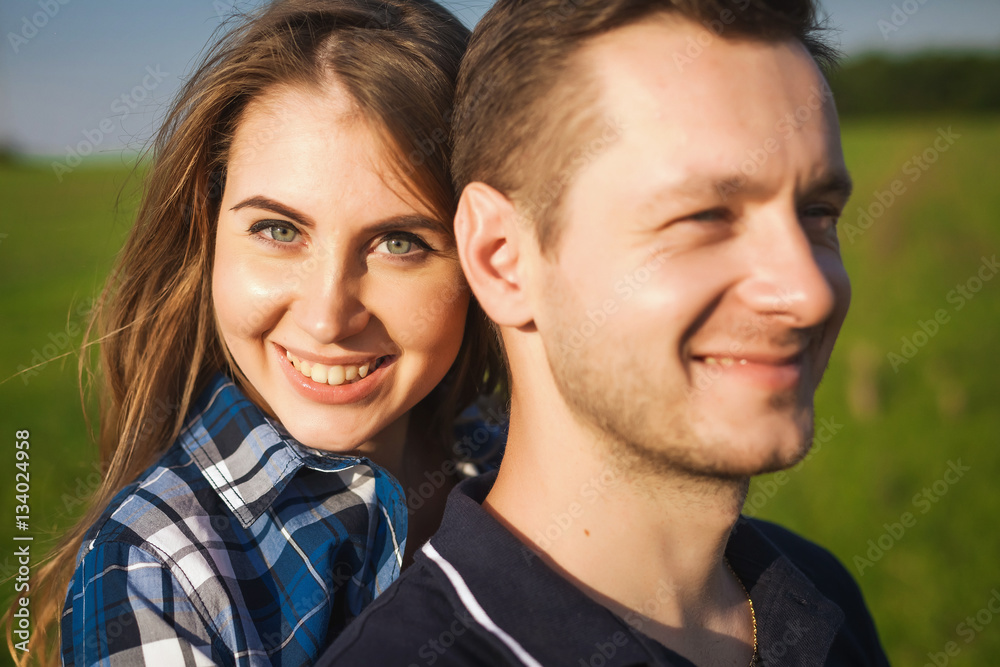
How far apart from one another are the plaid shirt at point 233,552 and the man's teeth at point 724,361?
1342 millimetres

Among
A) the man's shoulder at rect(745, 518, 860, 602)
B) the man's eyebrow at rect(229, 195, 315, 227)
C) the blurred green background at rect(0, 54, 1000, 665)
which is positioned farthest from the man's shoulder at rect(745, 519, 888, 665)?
the blurred green background at rect(0, 54, 1000, 665)

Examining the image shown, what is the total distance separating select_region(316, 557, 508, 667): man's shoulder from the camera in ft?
5.67

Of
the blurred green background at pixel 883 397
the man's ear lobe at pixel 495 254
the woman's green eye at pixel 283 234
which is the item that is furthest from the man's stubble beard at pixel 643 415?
the blurred green background at pixel 883 397

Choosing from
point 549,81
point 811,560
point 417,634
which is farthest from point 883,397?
point 417,634

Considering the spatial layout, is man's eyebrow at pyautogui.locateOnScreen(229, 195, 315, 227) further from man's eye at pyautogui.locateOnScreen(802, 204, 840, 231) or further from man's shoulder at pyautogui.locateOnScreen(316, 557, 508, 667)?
man's eye at pyautogui.locateOnScreen(802, 204, 840, 231)

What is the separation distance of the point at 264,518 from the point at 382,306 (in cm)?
79

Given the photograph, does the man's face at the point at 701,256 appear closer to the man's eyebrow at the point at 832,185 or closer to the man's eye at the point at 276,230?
the man's eyebrow at the point at 832,185

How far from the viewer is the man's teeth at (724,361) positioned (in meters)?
1.88

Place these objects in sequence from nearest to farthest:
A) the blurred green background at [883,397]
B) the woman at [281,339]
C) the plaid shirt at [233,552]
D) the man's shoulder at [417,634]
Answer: the man's shoulder at [417,634]
the plaid shirt at [233,552]
the woman at [281,339]
the blurred green background at [883,397]

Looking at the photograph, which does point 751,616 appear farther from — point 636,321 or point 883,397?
point 883,397

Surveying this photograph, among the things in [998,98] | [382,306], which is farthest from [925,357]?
[998,98]

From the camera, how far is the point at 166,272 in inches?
128

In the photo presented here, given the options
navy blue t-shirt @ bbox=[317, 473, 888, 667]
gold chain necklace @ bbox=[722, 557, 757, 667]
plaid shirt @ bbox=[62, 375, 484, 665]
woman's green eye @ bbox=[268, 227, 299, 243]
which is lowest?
gold chain necklace @ bbox=[722, 557, 757, 667]

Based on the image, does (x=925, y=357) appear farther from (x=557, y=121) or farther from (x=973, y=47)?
(x=973, y=47)
